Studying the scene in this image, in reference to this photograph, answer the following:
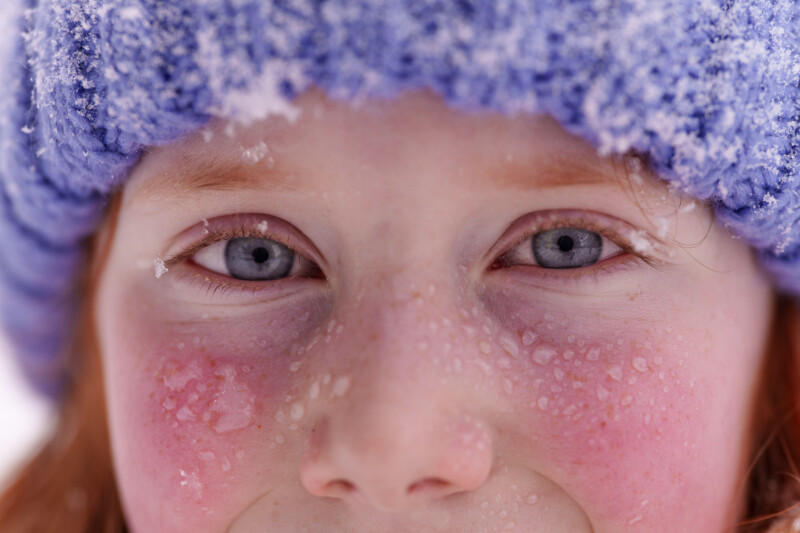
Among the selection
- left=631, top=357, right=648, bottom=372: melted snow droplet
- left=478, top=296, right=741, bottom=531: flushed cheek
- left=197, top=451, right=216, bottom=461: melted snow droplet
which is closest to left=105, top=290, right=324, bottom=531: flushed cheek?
left=197, top=451, right=216, bottom=461: melted snow droplet

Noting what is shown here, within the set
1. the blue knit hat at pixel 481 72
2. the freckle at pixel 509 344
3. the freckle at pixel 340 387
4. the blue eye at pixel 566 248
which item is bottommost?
the freckle at pixel 340 387

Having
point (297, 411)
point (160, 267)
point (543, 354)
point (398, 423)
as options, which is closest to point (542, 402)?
point (543, 354)

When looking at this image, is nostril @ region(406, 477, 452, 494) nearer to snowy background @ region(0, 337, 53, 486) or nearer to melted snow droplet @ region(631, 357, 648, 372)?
melted snow droplet @ region(631, 357, 648, 372)

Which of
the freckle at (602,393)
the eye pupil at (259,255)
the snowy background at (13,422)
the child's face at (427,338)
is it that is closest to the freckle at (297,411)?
the child's face at (427,338)

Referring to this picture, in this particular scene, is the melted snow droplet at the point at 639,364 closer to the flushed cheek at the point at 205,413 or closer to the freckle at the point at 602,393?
the freckle at the point at 602,393

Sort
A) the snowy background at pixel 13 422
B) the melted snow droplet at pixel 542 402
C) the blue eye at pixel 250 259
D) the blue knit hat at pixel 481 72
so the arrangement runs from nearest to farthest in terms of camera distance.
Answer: the blue knit hat at pixel 481 72
the melted snow droplet at pixel 542 402
the blue eye at pixel 250 259
the snowy background at pixel 13 422

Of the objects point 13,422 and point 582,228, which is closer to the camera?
point 582,228

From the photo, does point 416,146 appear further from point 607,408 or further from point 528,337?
point 607,408

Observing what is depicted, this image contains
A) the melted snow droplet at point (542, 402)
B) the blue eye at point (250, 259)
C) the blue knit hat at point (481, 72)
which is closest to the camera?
the blue knit hat at point (481, 72)
